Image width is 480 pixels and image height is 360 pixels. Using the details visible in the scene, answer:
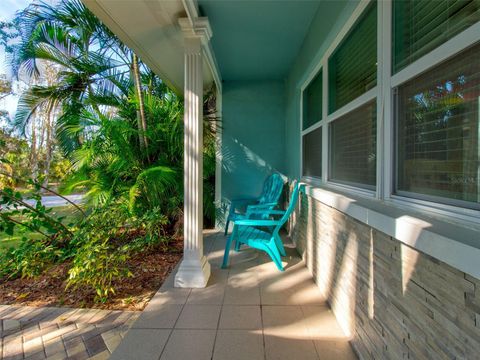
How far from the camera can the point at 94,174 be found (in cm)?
370

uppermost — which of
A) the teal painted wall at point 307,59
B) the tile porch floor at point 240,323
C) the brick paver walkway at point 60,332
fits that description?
the teal painted wall at point 307,59

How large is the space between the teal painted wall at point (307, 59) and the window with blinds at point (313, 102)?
14cm

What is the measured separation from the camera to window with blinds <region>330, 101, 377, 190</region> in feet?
5.85

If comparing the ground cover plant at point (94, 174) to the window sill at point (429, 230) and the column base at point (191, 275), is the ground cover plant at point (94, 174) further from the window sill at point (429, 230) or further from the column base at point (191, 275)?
the window sill at point (429, 230)

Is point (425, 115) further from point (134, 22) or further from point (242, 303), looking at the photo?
point (134, 22)

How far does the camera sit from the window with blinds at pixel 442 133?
1.00 meters

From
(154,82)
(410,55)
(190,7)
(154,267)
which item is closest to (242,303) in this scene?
(154,267)

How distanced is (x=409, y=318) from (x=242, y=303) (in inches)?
55.2

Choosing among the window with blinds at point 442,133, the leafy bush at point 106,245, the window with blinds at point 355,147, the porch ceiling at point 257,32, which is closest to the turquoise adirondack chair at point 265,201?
the leafy bush at point 106,245

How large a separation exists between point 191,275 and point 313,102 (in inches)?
96.6

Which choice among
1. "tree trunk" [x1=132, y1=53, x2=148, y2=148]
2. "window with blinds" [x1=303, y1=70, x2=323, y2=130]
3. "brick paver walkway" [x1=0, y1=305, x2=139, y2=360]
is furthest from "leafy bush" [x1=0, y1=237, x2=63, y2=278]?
"window with blinds" [x1=303, y1=70, x2=323, y2=130]

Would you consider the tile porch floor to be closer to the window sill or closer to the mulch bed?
the mulch bed

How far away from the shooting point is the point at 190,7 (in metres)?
2.35

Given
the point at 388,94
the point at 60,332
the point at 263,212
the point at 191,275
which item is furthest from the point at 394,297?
the point at 263,212
